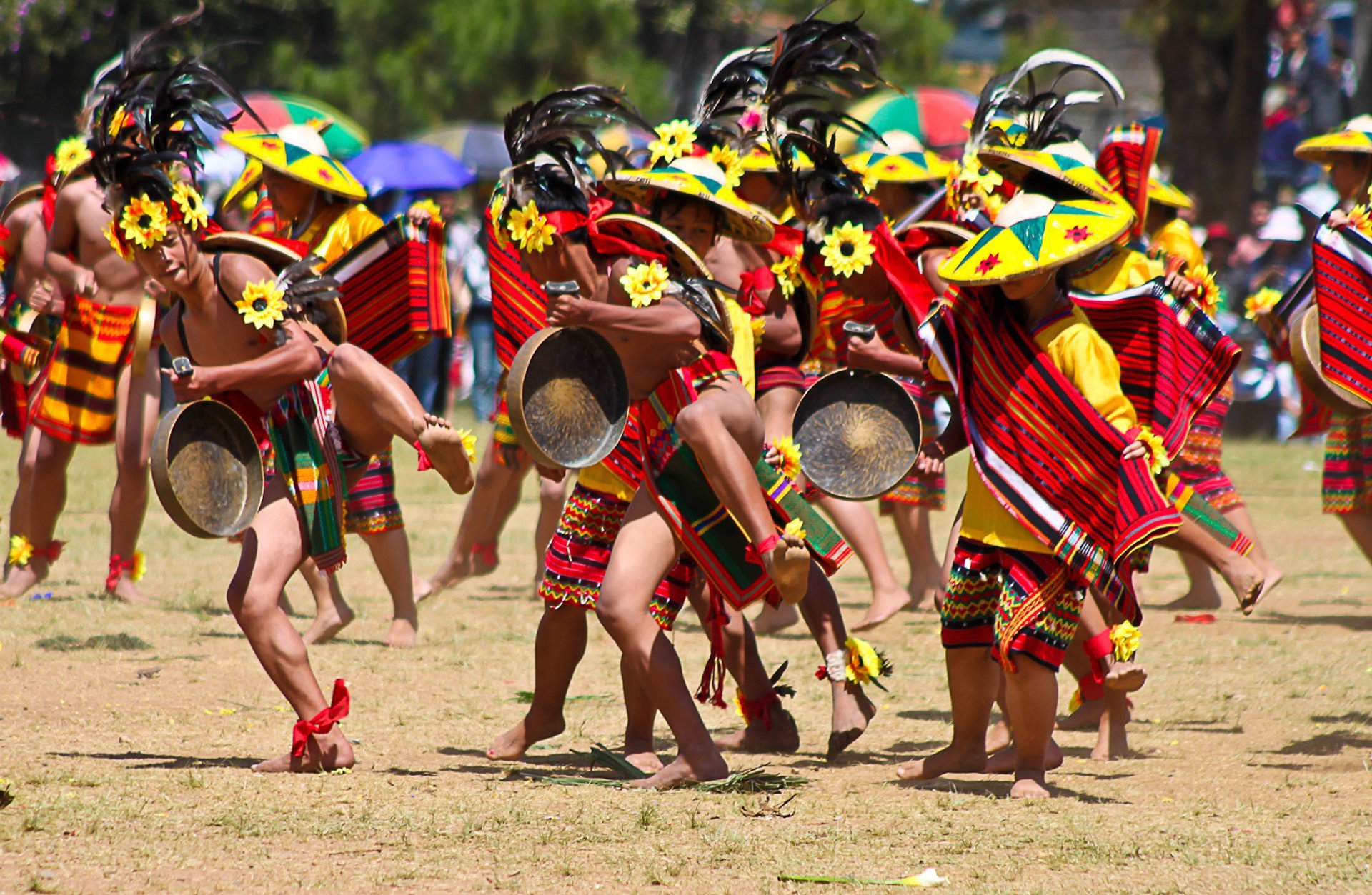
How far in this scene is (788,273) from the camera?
562 cm

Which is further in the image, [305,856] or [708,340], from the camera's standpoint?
[708,340]

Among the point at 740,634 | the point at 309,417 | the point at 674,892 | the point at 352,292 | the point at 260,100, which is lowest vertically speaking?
the point at 674,892

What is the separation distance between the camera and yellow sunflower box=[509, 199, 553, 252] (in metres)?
4.89

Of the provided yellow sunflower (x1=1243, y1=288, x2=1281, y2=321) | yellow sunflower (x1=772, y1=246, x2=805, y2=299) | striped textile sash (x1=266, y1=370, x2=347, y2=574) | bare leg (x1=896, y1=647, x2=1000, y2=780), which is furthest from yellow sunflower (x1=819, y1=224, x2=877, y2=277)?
yellow sunflower (x1=1243, y1=288, x2=1281, y2=321)

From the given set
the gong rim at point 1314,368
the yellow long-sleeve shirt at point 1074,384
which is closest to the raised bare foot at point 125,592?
the yellow long-sleeve shirt at point 1074,384

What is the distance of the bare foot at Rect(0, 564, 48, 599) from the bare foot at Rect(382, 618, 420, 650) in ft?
6.03

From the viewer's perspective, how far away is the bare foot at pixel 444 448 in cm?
488

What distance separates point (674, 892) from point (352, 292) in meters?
3.30

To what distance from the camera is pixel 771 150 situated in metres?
5.35

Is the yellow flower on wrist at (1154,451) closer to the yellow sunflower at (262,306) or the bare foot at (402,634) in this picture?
the yellow sunflower at (262,306)

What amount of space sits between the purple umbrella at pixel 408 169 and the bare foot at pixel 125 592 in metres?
8.96

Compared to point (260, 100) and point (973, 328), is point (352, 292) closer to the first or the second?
point (973, 328)

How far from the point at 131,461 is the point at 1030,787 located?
4729 mm

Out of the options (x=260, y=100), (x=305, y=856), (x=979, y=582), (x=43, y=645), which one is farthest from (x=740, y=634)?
(x=260, y=100)
